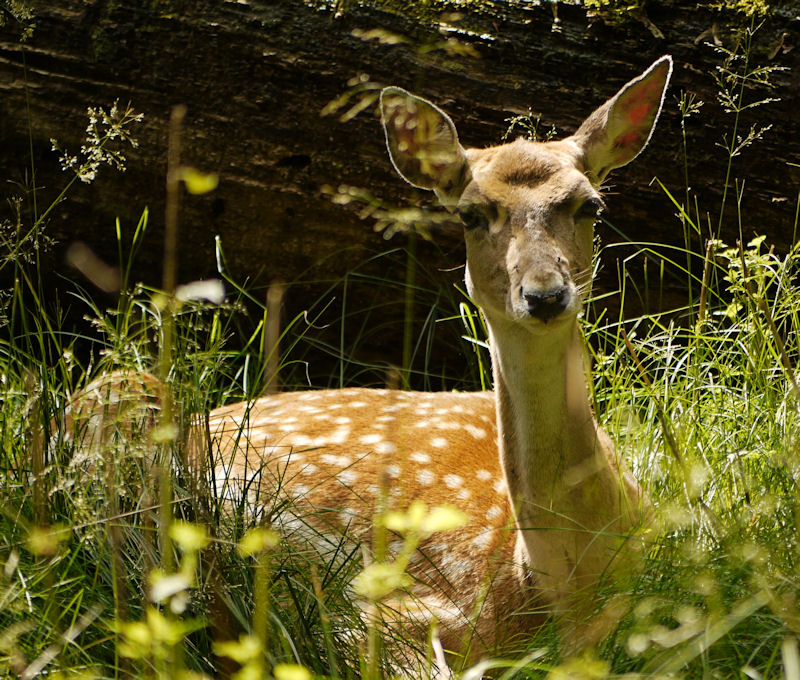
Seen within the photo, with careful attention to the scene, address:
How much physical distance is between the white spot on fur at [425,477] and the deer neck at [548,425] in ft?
1.74

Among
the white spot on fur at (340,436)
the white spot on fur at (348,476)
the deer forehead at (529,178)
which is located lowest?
the white spot on fur at (348,476)

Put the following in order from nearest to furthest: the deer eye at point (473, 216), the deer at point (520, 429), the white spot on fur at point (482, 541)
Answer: the deer at point (520, 429) → the deer eye at point (473, 216) → the white spot on fur at point (482, 541)

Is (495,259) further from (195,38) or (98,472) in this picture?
(195,38)

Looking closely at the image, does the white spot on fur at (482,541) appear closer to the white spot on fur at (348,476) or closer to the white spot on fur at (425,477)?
the white spot on fur at (425,477)

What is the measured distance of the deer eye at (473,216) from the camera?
2.74 metres

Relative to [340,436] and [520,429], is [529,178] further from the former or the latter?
[340,436]

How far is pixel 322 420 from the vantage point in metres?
3.42

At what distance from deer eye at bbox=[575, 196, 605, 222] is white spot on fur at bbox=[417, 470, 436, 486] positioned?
0.99m

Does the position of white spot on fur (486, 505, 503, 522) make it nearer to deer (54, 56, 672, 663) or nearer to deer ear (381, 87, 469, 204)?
deer (54, 56, 672, 663)

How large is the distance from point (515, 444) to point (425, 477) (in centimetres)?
56

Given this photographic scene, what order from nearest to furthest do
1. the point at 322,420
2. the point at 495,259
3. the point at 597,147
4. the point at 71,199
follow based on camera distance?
the point at 495,259, the point at 597,147, the point at 322,420, the point at 71,199

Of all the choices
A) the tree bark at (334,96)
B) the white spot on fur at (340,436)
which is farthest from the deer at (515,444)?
the tree bark at (334,96)

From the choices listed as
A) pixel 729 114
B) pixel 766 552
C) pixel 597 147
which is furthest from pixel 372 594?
pixel 729 114

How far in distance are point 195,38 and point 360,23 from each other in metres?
0.66
